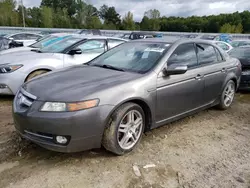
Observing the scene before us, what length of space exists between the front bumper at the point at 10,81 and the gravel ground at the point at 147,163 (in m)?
1.40

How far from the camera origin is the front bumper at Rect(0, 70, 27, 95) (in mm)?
5129

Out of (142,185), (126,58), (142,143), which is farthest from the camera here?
(126,58)

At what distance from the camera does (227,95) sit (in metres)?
5.02

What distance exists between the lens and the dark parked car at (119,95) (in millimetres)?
2746

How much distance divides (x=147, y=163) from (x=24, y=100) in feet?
5.49

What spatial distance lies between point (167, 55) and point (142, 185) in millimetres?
1887

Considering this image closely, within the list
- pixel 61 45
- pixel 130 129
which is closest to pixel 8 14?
pixel 61 45

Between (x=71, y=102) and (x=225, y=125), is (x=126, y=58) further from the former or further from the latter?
(x=225, y=125)

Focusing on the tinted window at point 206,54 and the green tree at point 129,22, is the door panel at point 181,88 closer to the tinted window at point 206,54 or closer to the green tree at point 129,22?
the tinted window at point 206,54

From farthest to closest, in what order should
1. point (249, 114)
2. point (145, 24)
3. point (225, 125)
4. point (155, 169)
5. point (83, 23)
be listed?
1. point (145, 24)
2. point (83, 23)
3. point (249, 114)
4. point (225, 125)
5. point (155, 169)

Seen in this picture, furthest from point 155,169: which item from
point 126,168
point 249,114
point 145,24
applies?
point 145,24

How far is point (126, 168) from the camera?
9.52ft

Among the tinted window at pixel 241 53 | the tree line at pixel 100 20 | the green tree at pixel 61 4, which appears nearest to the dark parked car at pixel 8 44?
the tinted window at pixel 241 53

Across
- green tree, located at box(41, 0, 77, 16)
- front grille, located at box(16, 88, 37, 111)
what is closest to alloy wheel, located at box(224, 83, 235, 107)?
front grille, located at box(16, 88, 37, 111)
